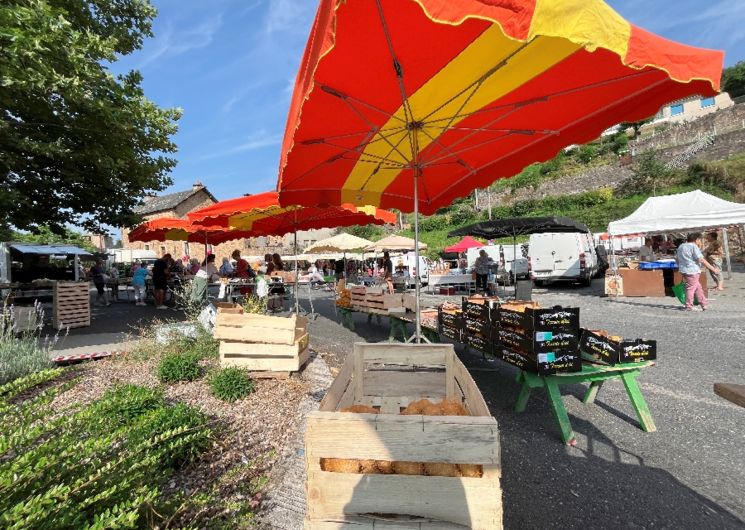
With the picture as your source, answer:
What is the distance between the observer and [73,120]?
288 inches

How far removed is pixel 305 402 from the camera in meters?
3.82

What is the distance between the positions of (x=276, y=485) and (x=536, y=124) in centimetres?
388

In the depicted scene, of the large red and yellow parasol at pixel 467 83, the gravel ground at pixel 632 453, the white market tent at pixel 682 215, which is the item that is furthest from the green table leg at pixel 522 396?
the white market tent at pixel 682 215

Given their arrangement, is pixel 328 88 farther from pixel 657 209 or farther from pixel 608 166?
pixel 608 166

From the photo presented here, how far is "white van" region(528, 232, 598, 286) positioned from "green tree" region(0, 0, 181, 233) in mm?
14431

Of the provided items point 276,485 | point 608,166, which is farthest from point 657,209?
point 608,166

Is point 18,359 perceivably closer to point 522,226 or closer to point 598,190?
point 522,226

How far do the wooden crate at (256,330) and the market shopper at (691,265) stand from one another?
9.25 meters

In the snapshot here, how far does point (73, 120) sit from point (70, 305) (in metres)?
3.97

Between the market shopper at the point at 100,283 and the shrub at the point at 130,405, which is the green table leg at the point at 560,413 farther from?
the market shopper at the point at 100,283

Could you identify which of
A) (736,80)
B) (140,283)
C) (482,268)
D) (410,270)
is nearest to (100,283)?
(140,283)

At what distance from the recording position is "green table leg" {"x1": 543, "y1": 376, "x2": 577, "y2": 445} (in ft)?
10.7

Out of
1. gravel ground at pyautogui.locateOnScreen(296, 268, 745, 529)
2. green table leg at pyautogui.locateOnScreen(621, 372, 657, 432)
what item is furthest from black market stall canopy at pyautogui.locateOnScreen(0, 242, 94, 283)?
green table leg at pyautogui.locateOnScreen(621, 372, 657, 432)

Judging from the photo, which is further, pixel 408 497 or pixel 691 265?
pixel 691 265
